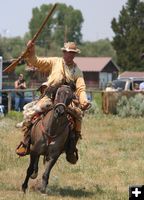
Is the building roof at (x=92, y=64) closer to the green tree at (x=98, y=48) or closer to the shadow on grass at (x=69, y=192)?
the green tree at (x=98, y=48)

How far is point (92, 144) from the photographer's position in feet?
56.1

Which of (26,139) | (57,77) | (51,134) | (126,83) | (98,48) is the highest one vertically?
(57,77)

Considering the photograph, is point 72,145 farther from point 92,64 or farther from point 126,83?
point 92,64

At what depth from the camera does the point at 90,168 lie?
13.2 m

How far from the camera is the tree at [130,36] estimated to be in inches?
2904

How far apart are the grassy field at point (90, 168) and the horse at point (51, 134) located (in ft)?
1.74

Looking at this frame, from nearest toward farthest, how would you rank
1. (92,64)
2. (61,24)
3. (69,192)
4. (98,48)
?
(69,192) < (92,64) < (61,24) < (98,48)

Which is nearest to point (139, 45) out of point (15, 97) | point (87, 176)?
point (15, 97)

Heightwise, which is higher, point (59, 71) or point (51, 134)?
point (59, 71)

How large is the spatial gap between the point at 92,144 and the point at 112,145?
51cm

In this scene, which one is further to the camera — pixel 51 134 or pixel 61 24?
pixel 61 24

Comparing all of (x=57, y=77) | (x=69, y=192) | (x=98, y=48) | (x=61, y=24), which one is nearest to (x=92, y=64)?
(x=61, y=24)

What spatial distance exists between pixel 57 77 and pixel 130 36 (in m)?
64.5

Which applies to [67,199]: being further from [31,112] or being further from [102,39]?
[102,39]
